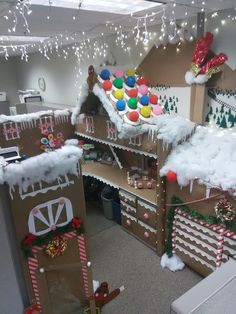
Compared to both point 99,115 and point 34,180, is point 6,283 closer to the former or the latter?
point 34,180

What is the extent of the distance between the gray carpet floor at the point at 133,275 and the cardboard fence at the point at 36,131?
1.49 m

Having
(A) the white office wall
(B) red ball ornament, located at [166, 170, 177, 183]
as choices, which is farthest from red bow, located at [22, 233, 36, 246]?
(A) the white office wall

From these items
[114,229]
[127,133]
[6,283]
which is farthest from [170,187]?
[6,283]

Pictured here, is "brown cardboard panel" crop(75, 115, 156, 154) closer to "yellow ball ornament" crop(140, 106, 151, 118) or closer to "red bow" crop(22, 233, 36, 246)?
"yellow ball ornament" crop(140, 106, 151, 118)

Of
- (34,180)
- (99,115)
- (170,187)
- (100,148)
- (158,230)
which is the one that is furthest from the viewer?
(100,148)

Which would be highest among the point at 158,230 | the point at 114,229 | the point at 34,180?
the point at 34,180

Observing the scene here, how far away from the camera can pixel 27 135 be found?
3.76 meters

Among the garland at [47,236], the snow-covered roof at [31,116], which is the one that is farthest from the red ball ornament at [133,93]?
the garland at [47,236]

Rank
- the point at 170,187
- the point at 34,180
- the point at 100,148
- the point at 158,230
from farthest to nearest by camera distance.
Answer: the point at 100,148 → the point at 158,230 → the point at 170,187 → the point at 34,180

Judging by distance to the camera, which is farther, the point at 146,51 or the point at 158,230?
the point at 146,51

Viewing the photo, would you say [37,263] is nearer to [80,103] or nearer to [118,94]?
[118,94]

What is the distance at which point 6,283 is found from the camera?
6.18 ft

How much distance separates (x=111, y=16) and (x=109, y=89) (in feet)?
2.80

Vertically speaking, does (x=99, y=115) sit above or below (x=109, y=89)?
below
